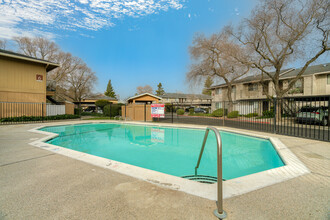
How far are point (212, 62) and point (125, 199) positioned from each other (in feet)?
78.1

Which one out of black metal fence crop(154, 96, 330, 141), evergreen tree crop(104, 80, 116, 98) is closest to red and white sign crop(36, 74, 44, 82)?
black metal fence crop(154, 96, 330, 141)

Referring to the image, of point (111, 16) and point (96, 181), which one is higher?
Answer: point (111, 16)

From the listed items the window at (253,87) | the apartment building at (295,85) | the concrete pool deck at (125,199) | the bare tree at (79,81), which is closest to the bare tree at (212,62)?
the apartment building at (295,85)

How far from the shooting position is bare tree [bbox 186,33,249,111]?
21.2m

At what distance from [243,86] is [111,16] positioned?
2281 cm

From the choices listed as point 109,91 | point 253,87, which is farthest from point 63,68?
point 109,91

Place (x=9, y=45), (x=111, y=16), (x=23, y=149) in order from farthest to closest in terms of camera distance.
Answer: (x=9, y=45)
(x=111, y=16)
(x=23, y=149)

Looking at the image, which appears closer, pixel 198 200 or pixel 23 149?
pixel 198 200

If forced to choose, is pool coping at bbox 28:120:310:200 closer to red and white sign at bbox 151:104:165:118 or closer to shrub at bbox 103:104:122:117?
red and white sign at bbox 151:104:165:118

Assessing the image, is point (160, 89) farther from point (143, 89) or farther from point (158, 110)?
point (158, 110)

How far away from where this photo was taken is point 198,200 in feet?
7.01

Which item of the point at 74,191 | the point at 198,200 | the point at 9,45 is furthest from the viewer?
the point at 9,45

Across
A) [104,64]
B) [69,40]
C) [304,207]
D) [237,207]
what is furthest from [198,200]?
[104,64]

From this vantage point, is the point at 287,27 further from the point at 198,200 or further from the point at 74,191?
the point at 74,191
